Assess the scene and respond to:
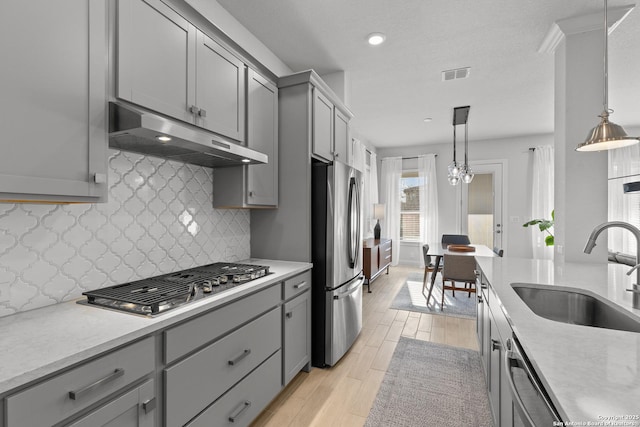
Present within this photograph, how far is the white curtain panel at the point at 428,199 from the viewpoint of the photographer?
6643 millimetres

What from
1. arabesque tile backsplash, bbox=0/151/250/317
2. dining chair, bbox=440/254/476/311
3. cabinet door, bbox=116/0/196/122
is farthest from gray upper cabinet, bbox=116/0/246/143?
dining chair, bbox=440/254/476/311

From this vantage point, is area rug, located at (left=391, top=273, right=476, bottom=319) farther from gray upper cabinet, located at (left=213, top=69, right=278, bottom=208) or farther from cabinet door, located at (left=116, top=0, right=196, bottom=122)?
cabinet door, located at (left=116, top=0, right=196, bottom=122)

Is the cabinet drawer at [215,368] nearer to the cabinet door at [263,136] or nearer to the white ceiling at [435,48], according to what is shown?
the cabinet door at [263,136]

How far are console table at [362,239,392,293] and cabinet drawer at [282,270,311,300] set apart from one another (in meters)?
2.47

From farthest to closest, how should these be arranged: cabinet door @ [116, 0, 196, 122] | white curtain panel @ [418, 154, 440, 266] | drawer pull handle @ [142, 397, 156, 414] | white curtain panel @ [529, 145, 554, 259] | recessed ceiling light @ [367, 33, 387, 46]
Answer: white curtain panel @ [418, 154, 440, 266], white curtain panel @ [529, 145, 554, 259], recessed ceiling light @ [367, 33, 387, 46], cabinet door @ [116, 0, 196, 122], drawer pull handle @ [142, 397, 156, 414]

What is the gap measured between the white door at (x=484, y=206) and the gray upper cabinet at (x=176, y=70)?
5.69 meters

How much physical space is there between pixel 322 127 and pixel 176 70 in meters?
1.40

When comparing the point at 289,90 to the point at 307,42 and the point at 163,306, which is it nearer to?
the point at 307,42

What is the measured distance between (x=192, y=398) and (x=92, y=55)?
4.91ft

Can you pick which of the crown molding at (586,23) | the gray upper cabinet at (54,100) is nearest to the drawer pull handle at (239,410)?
the gray upper cabinet at (54,100)

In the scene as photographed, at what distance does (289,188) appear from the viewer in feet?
8.46

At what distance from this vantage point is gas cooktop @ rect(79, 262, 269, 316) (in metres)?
A: 1.29

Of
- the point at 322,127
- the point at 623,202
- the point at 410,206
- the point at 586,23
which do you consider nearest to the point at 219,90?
the point at 322,127

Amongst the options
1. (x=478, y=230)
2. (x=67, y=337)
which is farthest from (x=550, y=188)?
(x=67, y=337)
